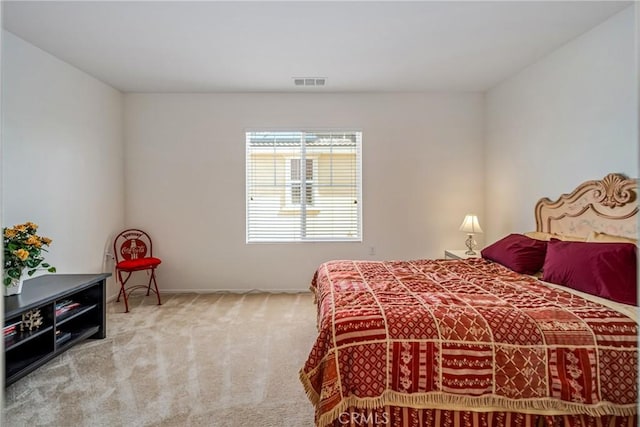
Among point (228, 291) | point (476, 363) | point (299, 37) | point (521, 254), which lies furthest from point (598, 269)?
point (228, 291)

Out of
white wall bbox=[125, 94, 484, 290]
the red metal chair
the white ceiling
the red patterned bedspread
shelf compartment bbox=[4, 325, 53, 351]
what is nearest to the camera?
the red patterned bedspread

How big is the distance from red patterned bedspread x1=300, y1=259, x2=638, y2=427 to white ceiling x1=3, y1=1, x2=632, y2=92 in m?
2.26

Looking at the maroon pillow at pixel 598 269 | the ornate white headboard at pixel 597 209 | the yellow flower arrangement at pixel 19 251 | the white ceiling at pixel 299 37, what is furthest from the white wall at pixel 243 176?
the maroon pillow at pixel 598 269

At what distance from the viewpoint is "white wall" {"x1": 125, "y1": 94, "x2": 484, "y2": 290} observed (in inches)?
182

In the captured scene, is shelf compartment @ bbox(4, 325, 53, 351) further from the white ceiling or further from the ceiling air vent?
the ceiling air vent

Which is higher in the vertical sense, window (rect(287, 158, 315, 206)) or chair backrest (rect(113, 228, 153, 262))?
window (rect(287, 158, 315, 206))

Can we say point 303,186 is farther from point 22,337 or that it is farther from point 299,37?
point 22,337

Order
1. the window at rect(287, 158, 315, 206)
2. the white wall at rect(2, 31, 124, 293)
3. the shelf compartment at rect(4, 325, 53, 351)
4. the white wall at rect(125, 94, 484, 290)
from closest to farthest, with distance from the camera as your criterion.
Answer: the shelf compartment at rect(4, 325, 53, 351) → the white wall at rect(2, 31, 124, 293) → the white wall at rect(125, 94, 484, 290) → the window at rect(287, 158, 315, 206)

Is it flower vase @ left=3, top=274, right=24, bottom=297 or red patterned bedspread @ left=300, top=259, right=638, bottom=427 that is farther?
flower vase @ left=3, top=274, right=24, bottom=297

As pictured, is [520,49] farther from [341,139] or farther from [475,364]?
[475,364]

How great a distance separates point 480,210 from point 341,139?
6.83 feet

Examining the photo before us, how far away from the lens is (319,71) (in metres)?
3.86

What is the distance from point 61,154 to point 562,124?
490 centimetres

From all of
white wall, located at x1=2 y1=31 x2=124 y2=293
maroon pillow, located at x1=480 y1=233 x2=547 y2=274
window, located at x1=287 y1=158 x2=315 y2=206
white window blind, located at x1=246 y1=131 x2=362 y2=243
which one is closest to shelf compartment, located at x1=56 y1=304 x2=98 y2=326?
white wall, located at x1=2 y1=31 x2=124 y2=293
